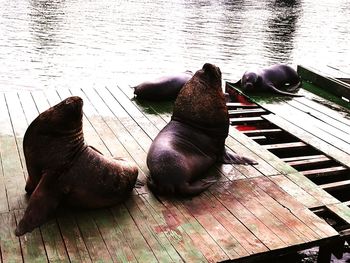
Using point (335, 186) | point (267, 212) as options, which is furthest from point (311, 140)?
point (267, 212)

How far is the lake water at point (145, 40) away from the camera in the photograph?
13.2m

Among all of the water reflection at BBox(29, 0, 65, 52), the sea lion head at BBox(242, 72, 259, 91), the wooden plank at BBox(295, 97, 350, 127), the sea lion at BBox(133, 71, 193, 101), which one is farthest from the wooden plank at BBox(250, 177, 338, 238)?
the water reflection at BBox(29, 0, 65, 52)

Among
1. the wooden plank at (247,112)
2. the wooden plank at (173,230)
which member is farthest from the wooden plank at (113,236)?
the wooden plank at (247,112)

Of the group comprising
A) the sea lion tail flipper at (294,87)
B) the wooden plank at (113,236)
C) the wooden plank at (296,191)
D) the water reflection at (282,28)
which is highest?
the wooden plank at (113,236)

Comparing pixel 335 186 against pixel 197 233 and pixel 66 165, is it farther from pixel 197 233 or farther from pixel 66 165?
pixel 66 165

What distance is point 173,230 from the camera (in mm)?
3910

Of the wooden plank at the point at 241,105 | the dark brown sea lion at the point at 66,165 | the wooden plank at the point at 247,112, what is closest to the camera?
the dark brown sea lion at the point at 66,165

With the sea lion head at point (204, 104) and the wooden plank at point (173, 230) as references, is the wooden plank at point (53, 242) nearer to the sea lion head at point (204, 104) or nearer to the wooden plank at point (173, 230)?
the wooden plank at point (173, 230)

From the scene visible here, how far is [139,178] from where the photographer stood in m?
4.73

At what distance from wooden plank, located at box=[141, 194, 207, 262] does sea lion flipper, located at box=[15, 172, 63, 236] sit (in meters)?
0.77

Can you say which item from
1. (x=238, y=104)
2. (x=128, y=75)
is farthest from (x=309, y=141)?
(x=128, y=75)

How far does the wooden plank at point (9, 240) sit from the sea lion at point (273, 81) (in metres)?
5.05

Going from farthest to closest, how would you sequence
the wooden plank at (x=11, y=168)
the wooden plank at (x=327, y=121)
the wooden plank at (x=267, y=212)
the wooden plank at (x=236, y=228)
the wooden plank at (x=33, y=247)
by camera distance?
the wooden plank at (x=327, y=121) < the wooden plank at (x=11, y=168) < the wooden plank at (x=267, y=212) < the wooden plank at (x=236, y=228) < the wooden plank at (x=33, y=247)

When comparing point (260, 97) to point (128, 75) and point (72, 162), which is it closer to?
point (72, 162)
